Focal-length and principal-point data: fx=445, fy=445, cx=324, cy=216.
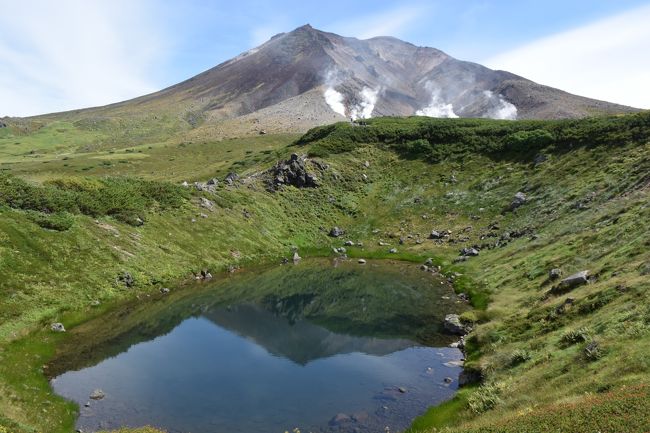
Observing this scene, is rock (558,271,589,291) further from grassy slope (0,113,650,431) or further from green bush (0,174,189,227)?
green bush (0,174,189,227)

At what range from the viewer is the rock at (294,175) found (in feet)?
375

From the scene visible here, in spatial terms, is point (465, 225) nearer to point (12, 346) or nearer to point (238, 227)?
point (238, 227)

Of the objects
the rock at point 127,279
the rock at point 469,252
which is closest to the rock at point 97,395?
the rock at point 127,279

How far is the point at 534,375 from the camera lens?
28469 mm

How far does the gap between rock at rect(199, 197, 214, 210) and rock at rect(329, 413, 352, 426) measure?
210 feet

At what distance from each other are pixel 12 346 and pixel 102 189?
43.1m

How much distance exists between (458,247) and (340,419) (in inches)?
2319

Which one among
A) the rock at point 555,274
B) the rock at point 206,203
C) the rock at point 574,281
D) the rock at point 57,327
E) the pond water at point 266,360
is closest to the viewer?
the pond water at point 266,360

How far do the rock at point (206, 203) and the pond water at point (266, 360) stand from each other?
26532 millimetres

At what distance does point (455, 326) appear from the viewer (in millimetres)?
46812

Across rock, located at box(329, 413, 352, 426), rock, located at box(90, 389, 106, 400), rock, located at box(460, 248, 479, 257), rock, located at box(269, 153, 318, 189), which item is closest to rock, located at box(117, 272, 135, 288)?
rock, located at box(90, 389, 106, 400)

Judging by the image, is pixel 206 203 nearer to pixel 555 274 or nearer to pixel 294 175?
pixel 294 175

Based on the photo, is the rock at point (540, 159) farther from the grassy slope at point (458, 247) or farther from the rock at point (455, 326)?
the rock at point (455, 326)

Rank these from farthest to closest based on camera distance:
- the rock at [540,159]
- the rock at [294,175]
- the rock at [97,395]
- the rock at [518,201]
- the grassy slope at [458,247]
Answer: the rock at [294,175] < the rock at [540,159] < the rock at [518,201] < the rock at [97,395] < the grassy slope at [458,247]
